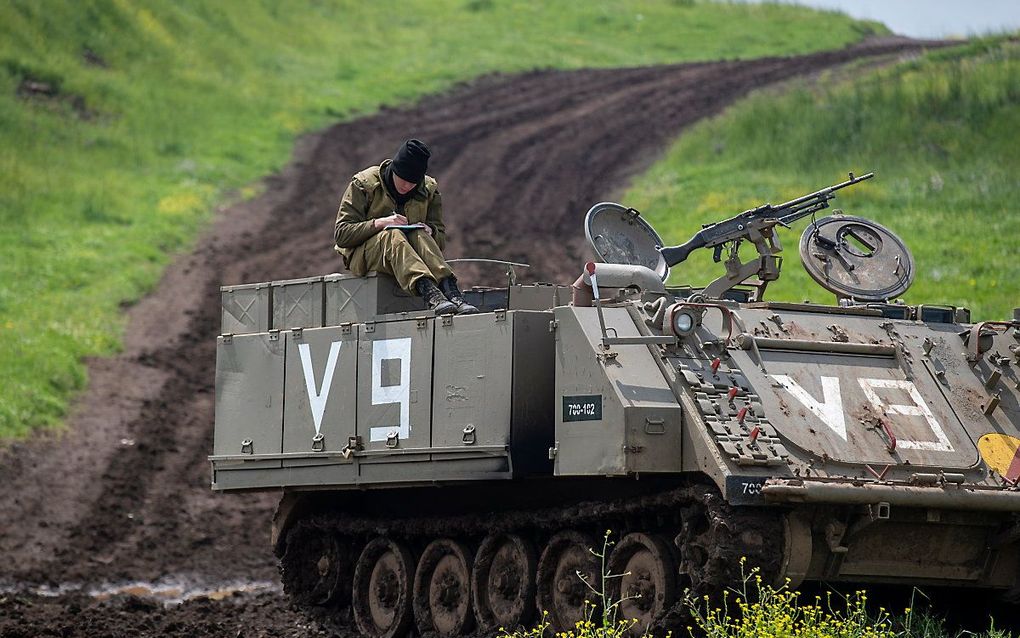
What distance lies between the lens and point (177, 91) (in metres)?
36.3

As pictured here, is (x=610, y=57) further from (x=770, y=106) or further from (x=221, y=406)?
(x=221, y=406)

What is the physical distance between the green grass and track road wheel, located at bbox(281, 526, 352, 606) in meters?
7.24

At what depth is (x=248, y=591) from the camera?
18562 mm

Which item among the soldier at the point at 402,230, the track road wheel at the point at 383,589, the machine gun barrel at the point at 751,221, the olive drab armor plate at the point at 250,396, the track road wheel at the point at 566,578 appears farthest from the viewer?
the olive drab armor plate at the point at 250,396

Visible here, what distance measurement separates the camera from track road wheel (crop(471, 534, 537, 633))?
42.0 ft

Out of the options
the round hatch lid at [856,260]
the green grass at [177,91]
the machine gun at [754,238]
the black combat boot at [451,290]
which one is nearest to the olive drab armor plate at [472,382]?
the black combat boot at [451,290]

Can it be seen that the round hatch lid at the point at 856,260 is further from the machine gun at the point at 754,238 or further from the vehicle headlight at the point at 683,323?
the vehicle headlight at the point at 683,323

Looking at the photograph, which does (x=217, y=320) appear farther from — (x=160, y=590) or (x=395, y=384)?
(x=395, y=384)

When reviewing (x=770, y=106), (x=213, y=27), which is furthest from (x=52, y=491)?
(x=213, y=27)

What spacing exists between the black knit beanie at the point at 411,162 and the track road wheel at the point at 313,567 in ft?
10.8

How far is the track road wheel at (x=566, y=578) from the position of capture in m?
12.2

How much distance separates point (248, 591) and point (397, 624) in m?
4.72

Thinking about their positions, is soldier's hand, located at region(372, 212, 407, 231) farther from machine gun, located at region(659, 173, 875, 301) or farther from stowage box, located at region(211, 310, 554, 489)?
machine gun, located at region(659, 173, 875, 301)

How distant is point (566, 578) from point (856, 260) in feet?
11.7
